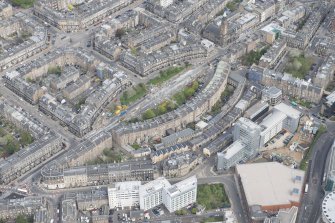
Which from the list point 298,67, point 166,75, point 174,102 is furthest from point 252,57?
point 174,102

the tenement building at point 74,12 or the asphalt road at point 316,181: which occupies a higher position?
the asphalt road at point 316,181

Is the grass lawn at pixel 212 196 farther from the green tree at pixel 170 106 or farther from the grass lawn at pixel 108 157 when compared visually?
the green tree at pixel 170 106

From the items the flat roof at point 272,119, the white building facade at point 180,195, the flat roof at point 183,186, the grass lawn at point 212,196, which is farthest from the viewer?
the flat roof at point 272,119

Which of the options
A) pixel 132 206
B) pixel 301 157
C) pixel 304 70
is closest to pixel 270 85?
pixel 304 70

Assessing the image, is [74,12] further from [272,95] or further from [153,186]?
[153,186]

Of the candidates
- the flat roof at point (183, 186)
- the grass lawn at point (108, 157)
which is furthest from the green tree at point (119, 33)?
the flat roof at point (183, 186)

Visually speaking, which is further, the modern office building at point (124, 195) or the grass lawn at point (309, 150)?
the grass lawn at point (309, 150)

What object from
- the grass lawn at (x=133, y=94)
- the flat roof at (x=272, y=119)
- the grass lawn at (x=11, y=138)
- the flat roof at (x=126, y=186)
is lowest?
the grass lawn at (x=11, y=138)
